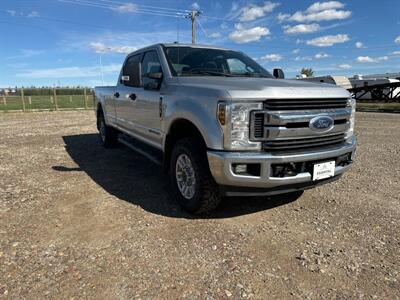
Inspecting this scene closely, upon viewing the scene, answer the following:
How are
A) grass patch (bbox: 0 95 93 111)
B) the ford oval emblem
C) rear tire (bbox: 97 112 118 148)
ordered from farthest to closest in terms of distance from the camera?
grass patch (bbox: 0 95 93 111), rear tire (bbox: 97 112 118 148), the ford oval emblem

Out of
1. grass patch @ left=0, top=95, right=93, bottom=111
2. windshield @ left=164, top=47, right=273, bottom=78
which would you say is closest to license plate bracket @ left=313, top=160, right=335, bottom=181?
windshield @ left=164, top=47, right=273, bottom=78

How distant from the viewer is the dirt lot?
262 cm

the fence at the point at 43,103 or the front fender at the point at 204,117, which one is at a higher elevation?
the front fender at the point at 204,117

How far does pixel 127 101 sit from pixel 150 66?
963 mm

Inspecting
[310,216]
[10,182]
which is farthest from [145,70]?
[310,216]

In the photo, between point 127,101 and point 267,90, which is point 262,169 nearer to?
point 267,90

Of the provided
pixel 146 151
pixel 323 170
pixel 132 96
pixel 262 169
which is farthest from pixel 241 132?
pixel 132 96

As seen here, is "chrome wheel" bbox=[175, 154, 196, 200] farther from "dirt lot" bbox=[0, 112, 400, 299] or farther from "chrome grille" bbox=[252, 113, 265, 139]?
"chrome grille" bbox=[252, 113, 265, 139]

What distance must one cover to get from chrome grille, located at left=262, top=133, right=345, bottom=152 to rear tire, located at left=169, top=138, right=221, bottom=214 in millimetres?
707

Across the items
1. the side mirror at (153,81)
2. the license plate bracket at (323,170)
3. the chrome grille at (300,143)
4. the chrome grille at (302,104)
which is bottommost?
the license plate bracket at (323,170)

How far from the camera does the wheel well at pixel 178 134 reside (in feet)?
12.6

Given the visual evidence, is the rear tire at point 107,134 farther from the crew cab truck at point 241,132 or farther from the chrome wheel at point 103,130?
the crew cab truck at point 241,132

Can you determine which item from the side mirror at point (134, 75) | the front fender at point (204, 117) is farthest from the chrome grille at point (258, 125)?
the side mirror at point (134, 75)

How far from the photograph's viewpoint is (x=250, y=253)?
3.12 metres
